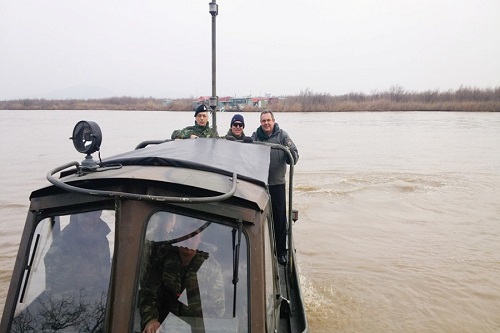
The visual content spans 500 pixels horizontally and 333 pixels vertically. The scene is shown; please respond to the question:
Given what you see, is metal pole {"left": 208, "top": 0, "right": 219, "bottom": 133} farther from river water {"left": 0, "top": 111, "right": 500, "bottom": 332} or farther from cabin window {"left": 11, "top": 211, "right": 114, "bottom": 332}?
cabin window {"left": 11, "top": 211, "right": 114, "bottom": 332}

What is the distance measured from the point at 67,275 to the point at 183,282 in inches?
26.4

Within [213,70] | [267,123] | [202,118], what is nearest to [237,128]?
[267,123]

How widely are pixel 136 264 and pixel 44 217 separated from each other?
26.8 inches

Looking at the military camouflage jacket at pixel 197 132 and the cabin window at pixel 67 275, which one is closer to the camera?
the cabin window at pixel 67 275

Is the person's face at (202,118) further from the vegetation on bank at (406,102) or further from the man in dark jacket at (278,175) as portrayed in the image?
the vegetation on bank at (406,102)

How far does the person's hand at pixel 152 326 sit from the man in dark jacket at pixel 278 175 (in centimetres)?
277

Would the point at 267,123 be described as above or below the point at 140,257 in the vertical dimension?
above

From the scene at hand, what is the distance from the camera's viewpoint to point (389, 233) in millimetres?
9508

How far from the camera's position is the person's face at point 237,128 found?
19.1 feet

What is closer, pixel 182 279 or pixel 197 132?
pixel 182 279

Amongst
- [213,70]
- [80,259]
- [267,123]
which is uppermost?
[213,70]

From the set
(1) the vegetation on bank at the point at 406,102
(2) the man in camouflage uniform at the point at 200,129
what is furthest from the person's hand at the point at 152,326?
(1) the vegetation on bank at the point at 406,102

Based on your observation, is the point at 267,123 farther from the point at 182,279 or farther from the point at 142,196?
the point at 142,196

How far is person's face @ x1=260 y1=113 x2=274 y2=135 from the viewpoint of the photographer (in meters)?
5.79
